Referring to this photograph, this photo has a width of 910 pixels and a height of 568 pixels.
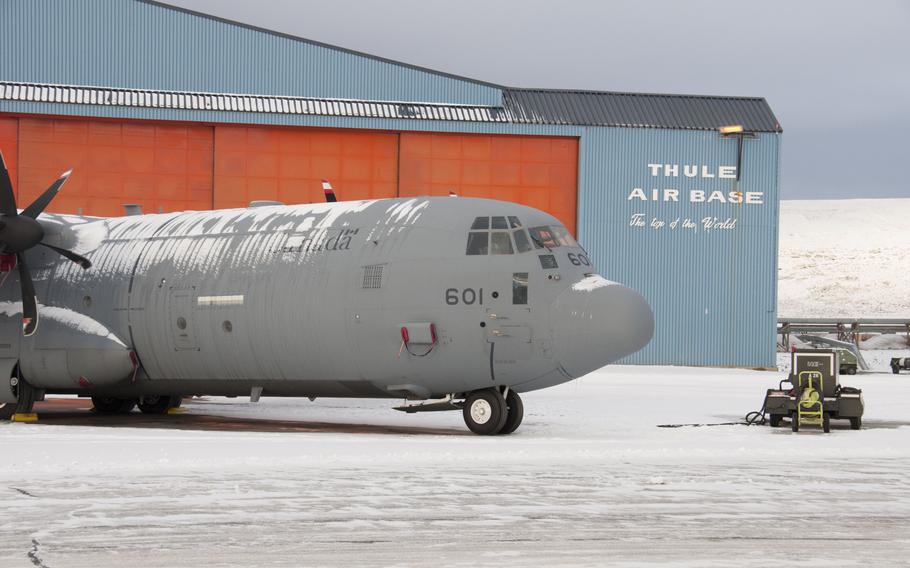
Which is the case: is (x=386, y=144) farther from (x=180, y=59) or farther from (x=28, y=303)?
(x=28, y=303)

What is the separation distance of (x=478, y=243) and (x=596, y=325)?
2.78m

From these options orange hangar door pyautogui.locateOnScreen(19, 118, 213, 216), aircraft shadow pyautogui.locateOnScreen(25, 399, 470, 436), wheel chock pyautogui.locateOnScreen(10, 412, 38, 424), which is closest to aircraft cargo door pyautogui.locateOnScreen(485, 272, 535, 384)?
aircraft shadow pyautogui.locateOnScreen(25, 399, 470, 436)

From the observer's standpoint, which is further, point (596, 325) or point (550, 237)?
point (550, 237)

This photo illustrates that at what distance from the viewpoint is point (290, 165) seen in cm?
→ 4959

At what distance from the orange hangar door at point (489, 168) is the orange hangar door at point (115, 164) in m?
9.32

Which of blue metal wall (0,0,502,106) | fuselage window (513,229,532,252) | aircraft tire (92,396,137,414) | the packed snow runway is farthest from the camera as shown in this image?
blue metal wall (0,0,502,106)

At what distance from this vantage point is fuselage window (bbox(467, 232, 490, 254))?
2047 cm

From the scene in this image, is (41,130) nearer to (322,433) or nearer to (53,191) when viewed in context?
(53,191)

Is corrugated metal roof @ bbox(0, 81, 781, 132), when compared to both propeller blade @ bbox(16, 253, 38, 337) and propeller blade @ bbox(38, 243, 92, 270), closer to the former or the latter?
propeller blade @ bbox(38, 243, 92, 270)

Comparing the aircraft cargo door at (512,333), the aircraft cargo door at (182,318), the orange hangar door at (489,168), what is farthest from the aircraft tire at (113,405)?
the orange hangar door at (489,168)

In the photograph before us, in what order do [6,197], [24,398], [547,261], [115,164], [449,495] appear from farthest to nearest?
[115,164], [24,398], [6,197], [547,261], [449,495]

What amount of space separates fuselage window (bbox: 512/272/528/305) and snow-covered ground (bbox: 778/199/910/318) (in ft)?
289

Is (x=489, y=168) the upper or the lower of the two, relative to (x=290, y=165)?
upper

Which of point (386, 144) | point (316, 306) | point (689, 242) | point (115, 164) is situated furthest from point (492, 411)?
point (689, 242)
